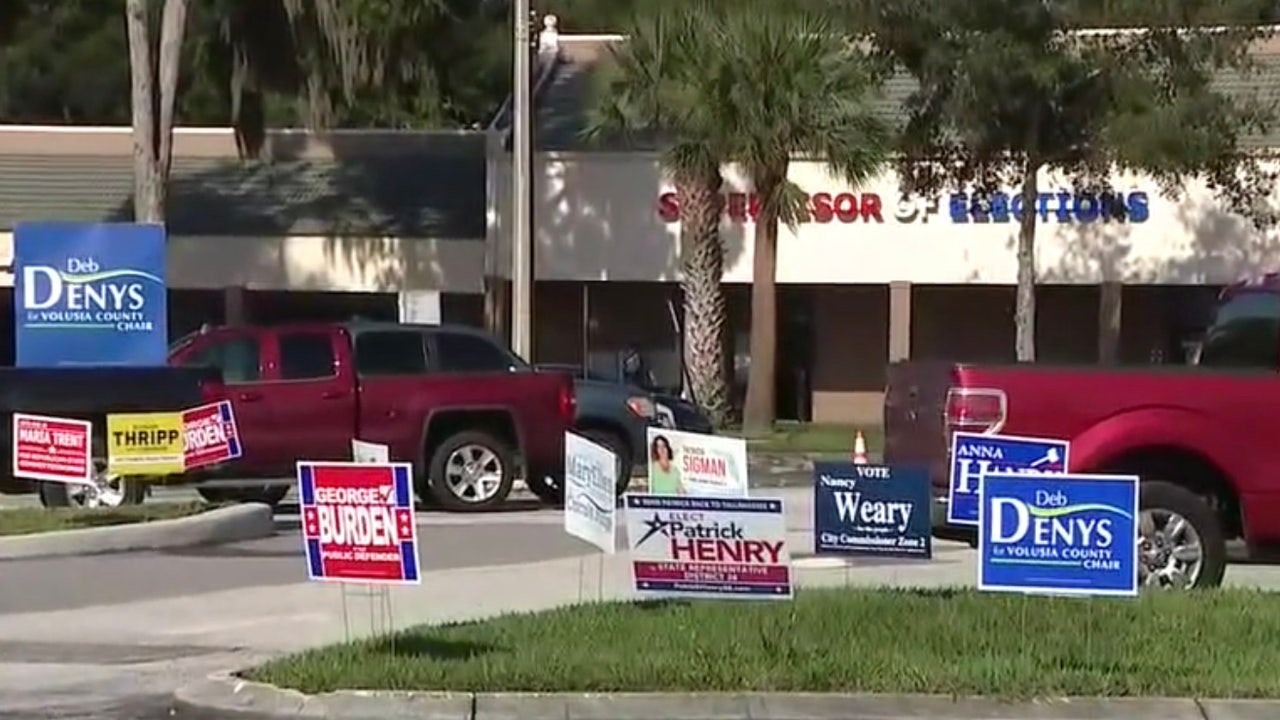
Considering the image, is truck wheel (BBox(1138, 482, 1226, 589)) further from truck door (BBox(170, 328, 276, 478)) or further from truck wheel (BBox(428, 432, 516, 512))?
truck door (BBox(170, 328, 276, 478))

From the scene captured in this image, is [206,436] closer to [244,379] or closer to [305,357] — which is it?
[244,379]

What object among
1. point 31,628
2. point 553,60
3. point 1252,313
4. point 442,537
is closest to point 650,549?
point 31,628

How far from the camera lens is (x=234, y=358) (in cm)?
2075

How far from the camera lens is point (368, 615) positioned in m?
13.7

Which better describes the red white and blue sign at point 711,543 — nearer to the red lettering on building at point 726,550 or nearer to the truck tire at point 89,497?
the red lettering on building at point 726,550

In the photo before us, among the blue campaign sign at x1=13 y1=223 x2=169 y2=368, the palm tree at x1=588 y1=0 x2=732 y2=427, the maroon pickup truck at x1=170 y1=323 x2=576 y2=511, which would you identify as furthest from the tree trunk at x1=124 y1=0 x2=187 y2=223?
the maroon pickup truck at x1=170 y1=323 x2=576 y2=511

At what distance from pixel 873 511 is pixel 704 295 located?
23.1m

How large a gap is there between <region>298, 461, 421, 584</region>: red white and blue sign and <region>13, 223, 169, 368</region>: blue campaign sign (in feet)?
33.1

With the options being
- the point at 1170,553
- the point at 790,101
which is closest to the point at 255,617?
the point at 1170,553

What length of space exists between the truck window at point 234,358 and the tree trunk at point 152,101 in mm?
13454

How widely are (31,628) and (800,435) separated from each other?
2295cm

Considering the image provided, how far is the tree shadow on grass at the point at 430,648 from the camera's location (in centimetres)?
1113

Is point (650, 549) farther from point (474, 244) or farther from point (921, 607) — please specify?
point (474, 244)

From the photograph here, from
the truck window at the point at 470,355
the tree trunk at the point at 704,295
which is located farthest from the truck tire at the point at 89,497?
the tree trunk at the point at 704,295
